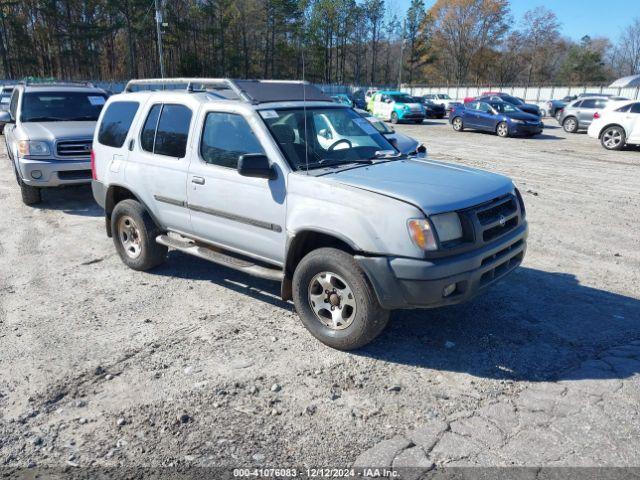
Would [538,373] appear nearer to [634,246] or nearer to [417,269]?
[417,269]

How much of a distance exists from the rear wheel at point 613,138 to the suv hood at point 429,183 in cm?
1549

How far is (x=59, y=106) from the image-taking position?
9891 millimetres

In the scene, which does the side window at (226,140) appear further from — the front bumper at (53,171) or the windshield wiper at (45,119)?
the windshield wiper at (45,119)

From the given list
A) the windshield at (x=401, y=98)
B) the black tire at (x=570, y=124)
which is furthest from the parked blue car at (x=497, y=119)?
the windshield at (x=401, y=98)

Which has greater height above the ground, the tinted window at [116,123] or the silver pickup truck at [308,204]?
the tinted window at [116,123]

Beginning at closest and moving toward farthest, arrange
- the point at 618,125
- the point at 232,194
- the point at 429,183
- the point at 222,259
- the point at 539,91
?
1. the point at 429,183
2. the point at 232,194
3. the point at 222,259
4. the point at 618,125
5. the point at 539,91

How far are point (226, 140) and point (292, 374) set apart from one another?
7.27 feet

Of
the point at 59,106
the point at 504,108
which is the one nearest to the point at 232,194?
the point at 59,106

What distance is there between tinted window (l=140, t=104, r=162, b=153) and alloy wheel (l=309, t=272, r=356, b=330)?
2541mm

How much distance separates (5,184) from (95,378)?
9.44 m

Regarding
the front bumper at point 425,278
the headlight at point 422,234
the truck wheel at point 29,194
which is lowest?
the truck wheel at point 29,194

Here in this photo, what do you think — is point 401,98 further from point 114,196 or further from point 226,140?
point 226,140

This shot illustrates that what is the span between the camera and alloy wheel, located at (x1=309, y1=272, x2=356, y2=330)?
3.89 m

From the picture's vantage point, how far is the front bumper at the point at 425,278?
3471 mm
